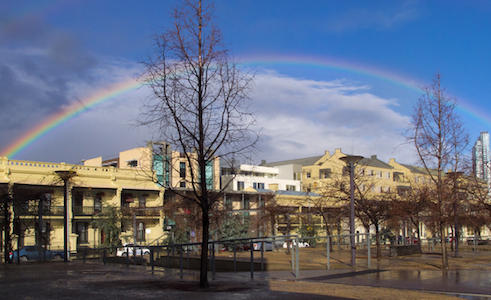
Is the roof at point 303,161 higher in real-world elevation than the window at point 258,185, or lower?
higher

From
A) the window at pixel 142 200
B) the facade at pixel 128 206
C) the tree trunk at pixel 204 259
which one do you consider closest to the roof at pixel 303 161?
the facade at pixel 128 206

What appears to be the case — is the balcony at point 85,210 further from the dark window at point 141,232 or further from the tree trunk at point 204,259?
the tree trunk at point 204,259

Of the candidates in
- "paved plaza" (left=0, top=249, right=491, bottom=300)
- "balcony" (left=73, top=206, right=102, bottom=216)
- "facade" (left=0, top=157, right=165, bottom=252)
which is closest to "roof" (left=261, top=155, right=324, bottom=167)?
"facade" (left=0, top=157, right=165, bottom=252)

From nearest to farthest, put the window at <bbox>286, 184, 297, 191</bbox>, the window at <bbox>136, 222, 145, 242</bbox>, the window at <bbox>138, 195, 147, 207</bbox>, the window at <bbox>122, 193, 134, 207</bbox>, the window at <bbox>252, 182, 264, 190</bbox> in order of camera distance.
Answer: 1. the window at <bbox>122, 193, 134, 207</bbox>
2. the window at <bbox>136, 222, 145, 242</bbox>
3. the window at <bbox>138, 195, 147, 207</bbox>
4. the window at <bbox>252, 182, 264, 190</bbox>
5. the window at <bbox>286, 184, 297, 191</bbox>

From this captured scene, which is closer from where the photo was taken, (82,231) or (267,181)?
(82,231)

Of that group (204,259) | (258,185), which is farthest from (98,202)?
(204,259)

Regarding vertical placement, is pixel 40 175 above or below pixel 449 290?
above

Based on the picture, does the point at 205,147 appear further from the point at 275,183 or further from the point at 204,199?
the point at 275,183

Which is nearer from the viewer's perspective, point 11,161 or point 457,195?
point 457,195

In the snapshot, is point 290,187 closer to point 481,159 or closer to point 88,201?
point 88,201

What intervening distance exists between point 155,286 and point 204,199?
2842 mm

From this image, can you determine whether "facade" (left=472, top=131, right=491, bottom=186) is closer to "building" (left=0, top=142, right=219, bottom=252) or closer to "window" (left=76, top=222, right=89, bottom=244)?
"building" (left=0, top=142, right=219, bottom=252)

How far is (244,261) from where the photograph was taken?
18625 millimetres

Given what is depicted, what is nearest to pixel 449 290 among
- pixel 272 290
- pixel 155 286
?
pixel 272 290
